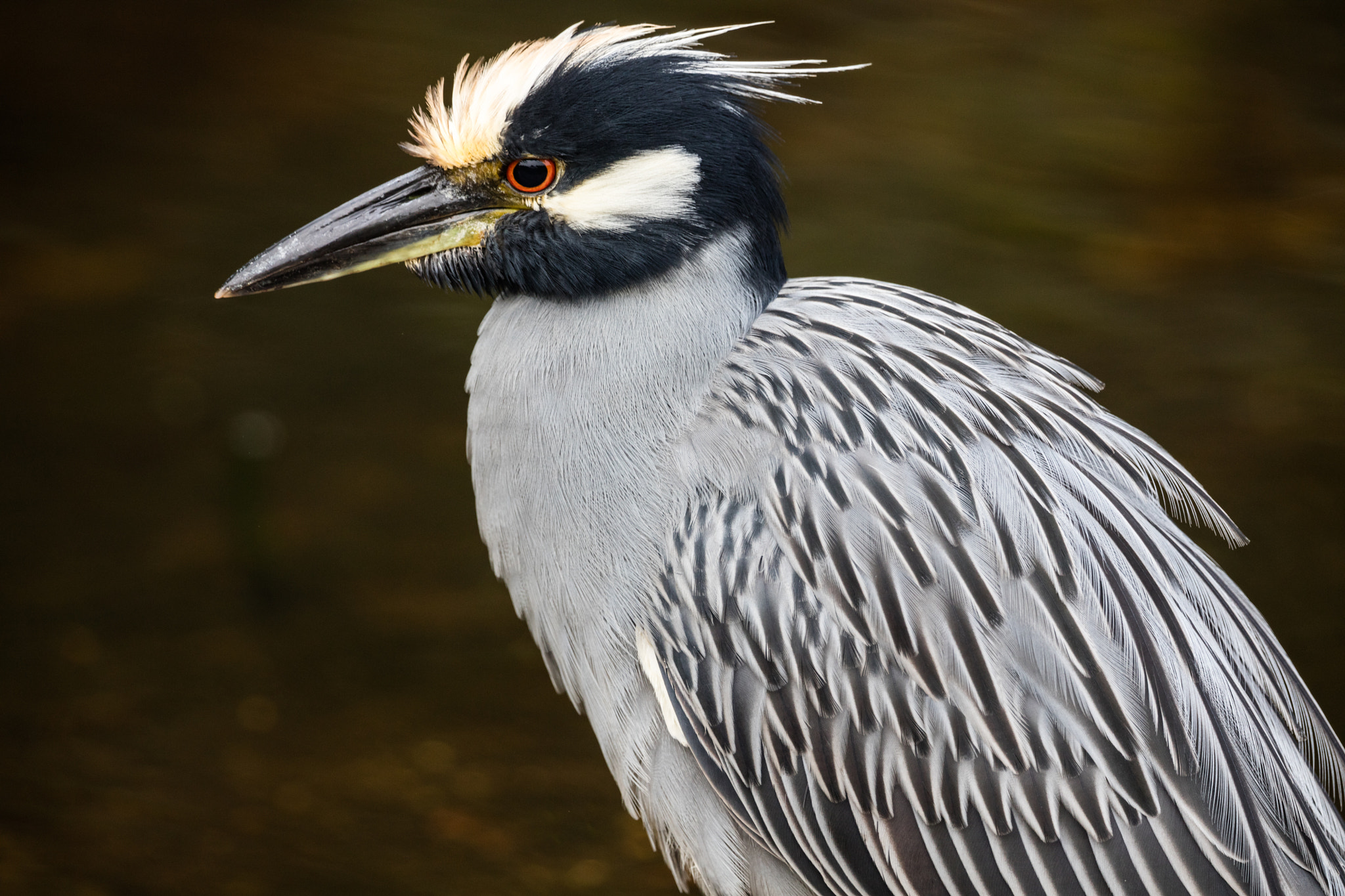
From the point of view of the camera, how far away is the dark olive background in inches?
173

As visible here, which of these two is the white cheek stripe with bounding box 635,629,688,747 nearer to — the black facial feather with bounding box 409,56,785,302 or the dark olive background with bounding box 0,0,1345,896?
the black facial feather with bounding box 409,56,785,302

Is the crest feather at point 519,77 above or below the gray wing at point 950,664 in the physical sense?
above

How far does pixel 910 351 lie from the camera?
10.1ft

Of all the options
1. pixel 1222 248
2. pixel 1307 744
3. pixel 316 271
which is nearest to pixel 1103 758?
pixel 1307 744

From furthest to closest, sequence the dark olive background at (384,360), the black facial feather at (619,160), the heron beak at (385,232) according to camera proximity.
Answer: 1. the dark olive background at (384,360)
2. the heron beak at (385,232)
3. the black facial feather at (619,160)

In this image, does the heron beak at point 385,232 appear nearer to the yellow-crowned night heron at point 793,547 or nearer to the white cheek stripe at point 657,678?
the yellow-crowned night heron at point 793,547

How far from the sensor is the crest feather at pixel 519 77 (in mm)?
2873

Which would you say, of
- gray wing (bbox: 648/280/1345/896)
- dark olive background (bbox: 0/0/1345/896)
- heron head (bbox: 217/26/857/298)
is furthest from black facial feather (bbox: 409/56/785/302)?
dark olive background (bbox: 0/0/1345/896)

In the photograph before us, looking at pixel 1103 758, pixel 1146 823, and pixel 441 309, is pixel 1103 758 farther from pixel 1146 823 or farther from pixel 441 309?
pixel 441 309

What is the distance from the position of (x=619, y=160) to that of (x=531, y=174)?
0.19 meters

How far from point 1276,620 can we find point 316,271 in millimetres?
3729

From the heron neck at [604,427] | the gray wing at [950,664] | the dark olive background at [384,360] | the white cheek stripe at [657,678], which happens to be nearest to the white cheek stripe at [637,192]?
the heron neck at [604,427]

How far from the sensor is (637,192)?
113 inches

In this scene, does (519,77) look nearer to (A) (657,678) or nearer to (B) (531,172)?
(B) (531,172)
